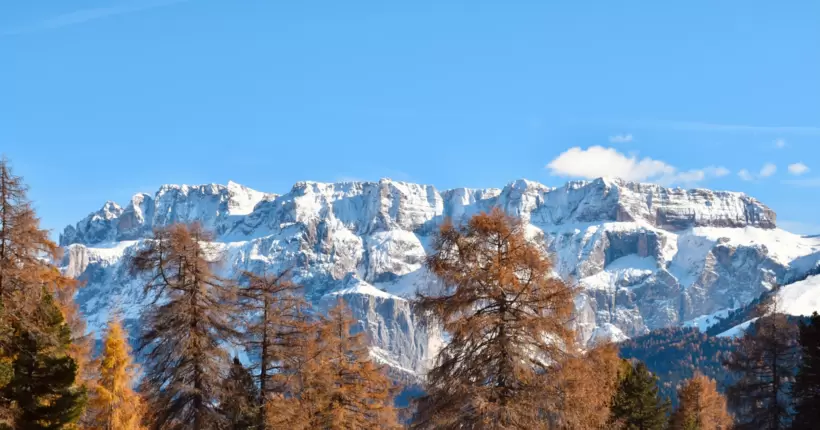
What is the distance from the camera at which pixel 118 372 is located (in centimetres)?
3694

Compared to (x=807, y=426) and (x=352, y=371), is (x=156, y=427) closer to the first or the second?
(x=352, y=371)

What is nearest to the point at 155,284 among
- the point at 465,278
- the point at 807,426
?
the point at 465,278

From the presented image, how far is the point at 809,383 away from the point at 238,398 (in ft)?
81.0

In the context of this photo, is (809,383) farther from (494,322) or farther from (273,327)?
(273,327)

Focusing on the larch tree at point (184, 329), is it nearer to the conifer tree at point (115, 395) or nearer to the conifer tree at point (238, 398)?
the conifer tree at point (238, 398)

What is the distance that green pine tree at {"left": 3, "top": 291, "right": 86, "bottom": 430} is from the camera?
24297 millimetres

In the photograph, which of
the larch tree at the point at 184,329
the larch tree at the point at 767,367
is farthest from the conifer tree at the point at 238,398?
the larch tree at the point at 767,367

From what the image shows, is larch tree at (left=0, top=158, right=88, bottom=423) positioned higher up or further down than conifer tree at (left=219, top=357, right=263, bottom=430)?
higher up

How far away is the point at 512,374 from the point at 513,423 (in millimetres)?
1242

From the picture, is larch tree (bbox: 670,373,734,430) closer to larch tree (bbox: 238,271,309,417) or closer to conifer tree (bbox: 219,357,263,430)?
larch tree (bbox: 238,271,309,417)

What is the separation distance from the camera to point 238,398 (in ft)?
97.7

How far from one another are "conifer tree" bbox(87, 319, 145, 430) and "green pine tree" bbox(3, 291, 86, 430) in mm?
11184

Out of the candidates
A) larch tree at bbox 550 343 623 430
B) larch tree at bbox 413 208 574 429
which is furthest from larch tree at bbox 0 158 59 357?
larch tree at bbox 550 343 623 430

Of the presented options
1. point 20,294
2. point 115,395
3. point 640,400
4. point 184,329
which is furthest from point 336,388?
point 640,400
